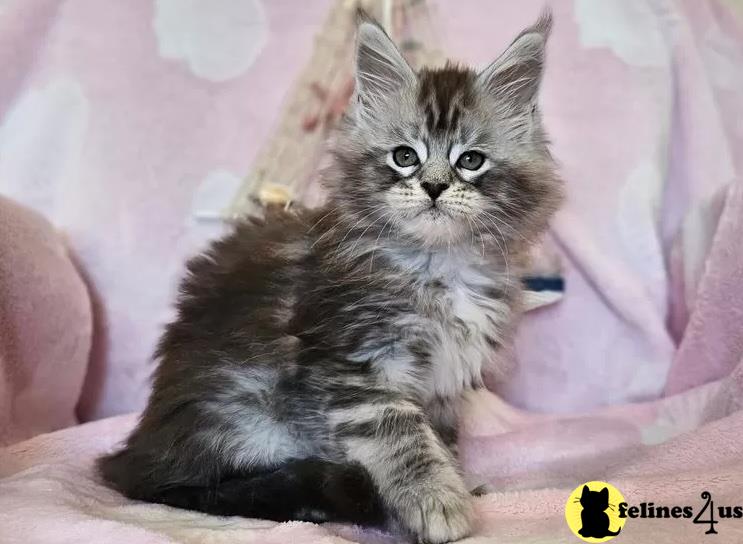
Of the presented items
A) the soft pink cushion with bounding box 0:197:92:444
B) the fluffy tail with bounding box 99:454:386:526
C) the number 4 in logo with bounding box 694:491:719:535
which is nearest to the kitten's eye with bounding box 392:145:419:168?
the fluffy tail with bounding box 99:454:386:526

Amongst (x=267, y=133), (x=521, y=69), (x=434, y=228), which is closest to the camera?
(x=434, y=228)

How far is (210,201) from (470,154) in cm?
96

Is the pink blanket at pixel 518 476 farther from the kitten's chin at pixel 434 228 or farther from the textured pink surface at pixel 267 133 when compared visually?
the kitten's chin at pixel 434 228

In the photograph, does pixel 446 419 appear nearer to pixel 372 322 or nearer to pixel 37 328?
pixel 372 322

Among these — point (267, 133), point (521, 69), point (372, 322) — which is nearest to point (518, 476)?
point (372, 322)

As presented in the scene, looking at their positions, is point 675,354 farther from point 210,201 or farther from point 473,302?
point 210,201

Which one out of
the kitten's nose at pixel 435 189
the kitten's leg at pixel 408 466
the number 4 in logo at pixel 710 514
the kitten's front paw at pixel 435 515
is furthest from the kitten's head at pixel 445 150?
the number 4 in logo at pixel 710 514

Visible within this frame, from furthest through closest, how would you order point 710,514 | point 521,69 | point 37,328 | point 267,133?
point 267,133
point 37,328
point 521,69
point 710,514

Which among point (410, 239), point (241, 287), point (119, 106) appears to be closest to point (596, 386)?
point (410, 239)

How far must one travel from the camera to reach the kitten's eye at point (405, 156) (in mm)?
1311

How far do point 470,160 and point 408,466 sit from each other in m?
0.55

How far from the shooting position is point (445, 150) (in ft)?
4.22

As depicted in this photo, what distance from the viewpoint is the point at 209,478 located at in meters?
1.30

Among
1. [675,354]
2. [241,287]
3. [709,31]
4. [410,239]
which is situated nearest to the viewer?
[410,239]
